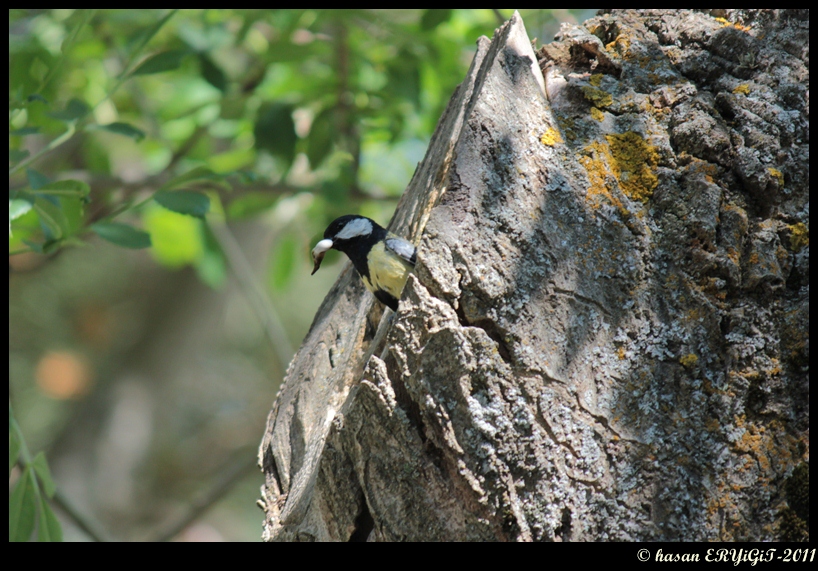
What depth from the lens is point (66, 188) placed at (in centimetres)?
200

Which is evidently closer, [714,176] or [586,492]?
[586,492]

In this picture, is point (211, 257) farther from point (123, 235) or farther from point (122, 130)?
point (123, 235)

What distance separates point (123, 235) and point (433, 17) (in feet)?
5.04

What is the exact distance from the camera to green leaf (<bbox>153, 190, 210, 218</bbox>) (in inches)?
79.1

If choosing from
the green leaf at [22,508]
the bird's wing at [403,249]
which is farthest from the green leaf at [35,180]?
the bird's wing at [403,249]

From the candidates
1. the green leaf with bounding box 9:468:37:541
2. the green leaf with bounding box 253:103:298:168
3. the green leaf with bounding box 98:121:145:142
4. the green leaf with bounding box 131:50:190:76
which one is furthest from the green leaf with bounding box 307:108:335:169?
the green leaf with bounding box 9:468:37:541

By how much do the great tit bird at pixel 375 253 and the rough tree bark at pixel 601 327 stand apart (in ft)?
1.44

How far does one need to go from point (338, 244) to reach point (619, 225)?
3.99ft

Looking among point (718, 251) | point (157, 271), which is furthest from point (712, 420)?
point (157, 271)

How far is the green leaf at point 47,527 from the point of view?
5.94 feet

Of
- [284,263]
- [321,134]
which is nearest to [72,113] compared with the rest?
[321,134]

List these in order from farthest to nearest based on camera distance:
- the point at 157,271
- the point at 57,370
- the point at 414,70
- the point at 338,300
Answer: the point at 57,370, the point at 157,271, the point at 414,70, the point at 338,300

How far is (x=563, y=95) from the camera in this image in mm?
1706
